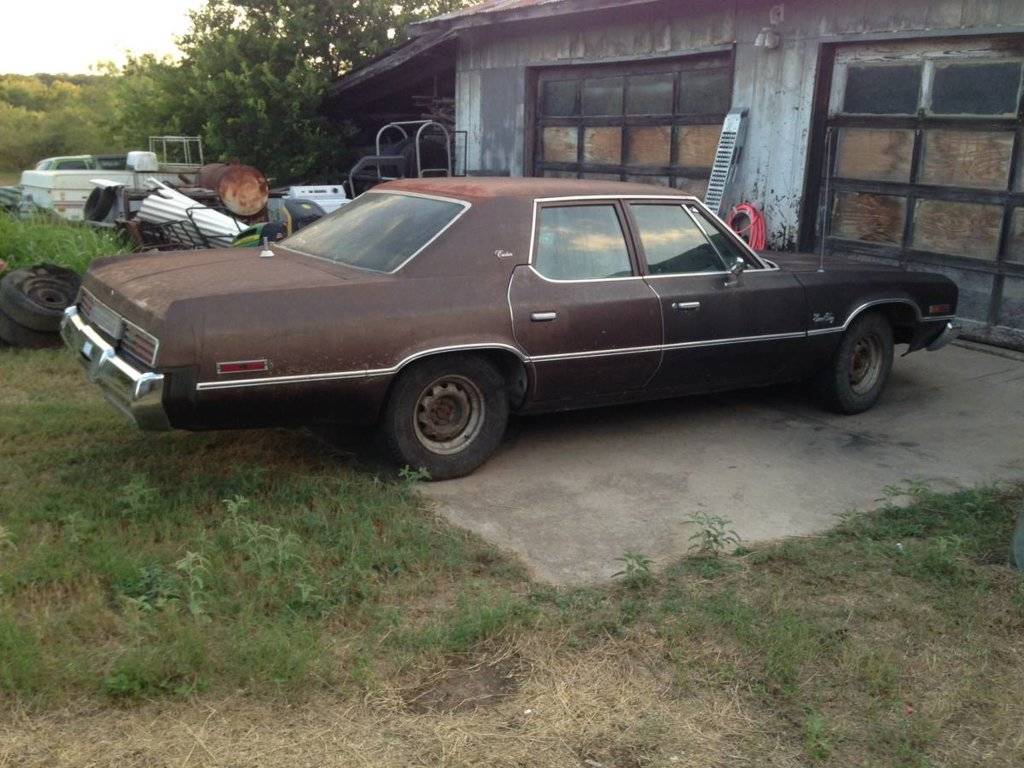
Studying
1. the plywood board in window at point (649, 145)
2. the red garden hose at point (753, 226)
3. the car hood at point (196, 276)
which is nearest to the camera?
the car hood at point (196, 276)

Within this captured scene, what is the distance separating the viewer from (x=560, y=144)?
12859 millimetres

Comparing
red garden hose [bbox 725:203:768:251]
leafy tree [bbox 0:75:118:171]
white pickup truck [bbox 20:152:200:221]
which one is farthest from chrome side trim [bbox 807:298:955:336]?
leafy tree [bbox 0:75:118:171]

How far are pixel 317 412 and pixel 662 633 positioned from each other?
191cm

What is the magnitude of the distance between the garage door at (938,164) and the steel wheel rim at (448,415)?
4456 mm

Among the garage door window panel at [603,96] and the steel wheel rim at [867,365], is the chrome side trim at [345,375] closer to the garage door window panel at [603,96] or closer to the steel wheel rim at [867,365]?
the steel wheel rim at [867,365]

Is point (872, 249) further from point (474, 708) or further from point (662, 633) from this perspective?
point (474, 708)

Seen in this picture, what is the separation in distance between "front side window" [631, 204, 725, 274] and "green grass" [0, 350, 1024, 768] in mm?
1727

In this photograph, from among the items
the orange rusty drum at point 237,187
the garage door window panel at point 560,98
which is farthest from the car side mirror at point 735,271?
the orange rusty drum at point 237,187

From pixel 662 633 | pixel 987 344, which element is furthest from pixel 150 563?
pixel 987 344

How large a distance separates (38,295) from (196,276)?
3.44m

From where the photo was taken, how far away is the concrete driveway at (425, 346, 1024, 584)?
192 inches

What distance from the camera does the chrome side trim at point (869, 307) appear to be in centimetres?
643

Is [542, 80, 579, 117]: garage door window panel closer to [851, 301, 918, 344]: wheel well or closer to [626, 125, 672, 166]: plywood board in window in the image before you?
[626, 125, 672, 166]: plywood board in window

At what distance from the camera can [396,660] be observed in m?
3.61
